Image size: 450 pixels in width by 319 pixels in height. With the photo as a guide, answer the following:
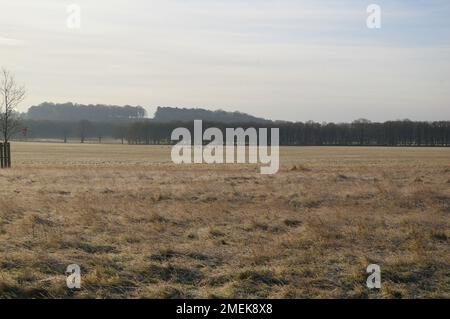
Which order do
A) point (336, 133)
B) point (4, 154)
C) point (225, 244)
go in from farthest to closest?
point (336, 133) → point (4, 154) → point (225, 244)

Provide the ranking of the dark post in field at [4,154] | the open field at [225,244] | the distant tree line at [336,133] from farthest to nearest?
the distant tree line at [336,133], the dark post in field at [4,154], the open field at [225,244]

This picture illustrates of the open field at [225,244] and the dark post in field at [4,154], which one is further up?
the dark post in field at [4,154]

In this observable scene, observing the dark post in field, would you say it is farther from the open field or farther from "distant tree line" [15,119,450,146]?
"distant tree line" [15,119,450,146]

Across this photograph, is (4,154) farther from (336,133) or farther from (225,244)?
(336,133)

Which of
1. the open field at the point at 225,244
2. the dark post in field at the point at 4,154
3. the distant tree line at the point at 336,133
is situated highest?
the distant tree line at the point at 336,133

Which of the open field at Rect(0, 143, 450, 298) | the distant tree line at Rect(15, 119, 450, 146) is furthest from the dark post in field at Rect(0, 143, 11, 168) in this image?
the distant tree line at Rect(15, 119, 450, 146)

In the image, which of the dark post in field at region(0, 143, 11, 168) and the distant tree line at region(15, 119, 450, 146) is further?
the distant tree line at region(15, 119, 450, 146)

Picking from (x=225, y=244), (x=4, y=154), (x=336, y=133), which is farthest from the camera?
(x=336, y=133)

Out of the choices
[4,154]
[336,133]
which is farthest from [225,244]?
[336,133]

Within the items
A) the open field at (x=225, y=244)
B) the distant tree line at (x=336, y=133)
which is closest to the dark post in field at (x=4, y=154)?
the open field at (x=225, y=244)

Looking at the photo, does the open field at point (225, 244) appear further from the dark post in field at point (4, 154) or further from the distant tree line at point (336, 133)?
the distant tree line at point (336, 133)

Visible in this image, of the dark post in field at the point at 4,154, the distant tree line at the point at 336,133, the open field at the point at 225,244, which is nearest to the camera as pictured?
the open field at the point at 225,244

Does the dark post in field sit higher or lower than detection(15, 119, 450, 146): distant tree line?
lower
